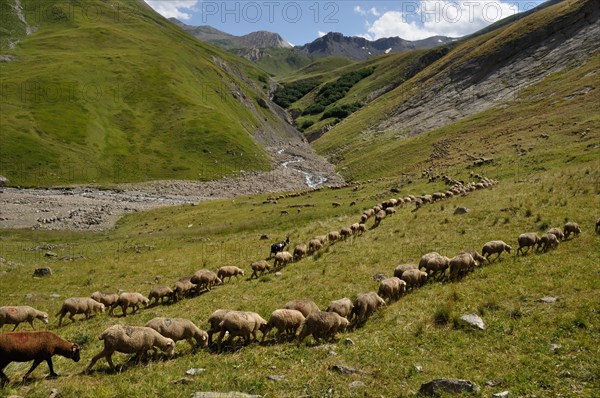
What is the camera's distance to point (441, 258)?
2081 cm

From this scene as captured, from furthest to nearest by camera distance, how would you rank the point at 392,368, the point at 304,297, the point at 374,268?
the point at 374,268 → the point at 304,297 → the point at 392,368

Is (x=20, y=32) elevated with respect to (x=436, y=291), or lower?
elevated

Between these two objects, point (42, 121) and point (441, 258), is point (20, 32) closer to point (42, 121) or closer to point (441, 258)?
point (42, 121)

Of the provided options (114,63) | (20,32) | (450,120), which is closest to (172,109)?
(114,63)

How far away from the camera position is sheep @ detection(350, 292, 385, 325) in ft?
54.3

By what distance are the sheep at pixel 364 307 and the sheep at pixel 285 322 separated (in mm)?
2430

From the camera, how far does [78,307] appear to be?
19922 mm

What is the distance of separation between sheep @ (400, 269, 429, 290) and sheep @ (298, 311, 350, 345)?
19.0 feet

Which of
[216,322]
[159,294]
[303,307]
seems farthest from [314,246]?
[216,322]

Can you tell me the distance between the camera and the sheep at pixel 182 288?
22881mm

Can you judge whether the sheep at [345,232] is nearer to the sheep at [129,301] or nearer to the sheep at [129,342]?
the sheep at [129,301]

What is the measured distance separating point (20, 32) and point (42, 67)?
205 ft

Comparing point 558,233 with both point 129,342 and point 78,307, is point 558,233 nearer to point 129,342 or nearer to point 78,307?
point 129,342

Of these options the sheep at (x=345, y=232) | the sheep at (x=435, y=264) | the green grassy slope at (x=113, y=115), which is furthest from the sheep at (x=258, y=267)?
the green grassy slope at (x=113, y=115)
